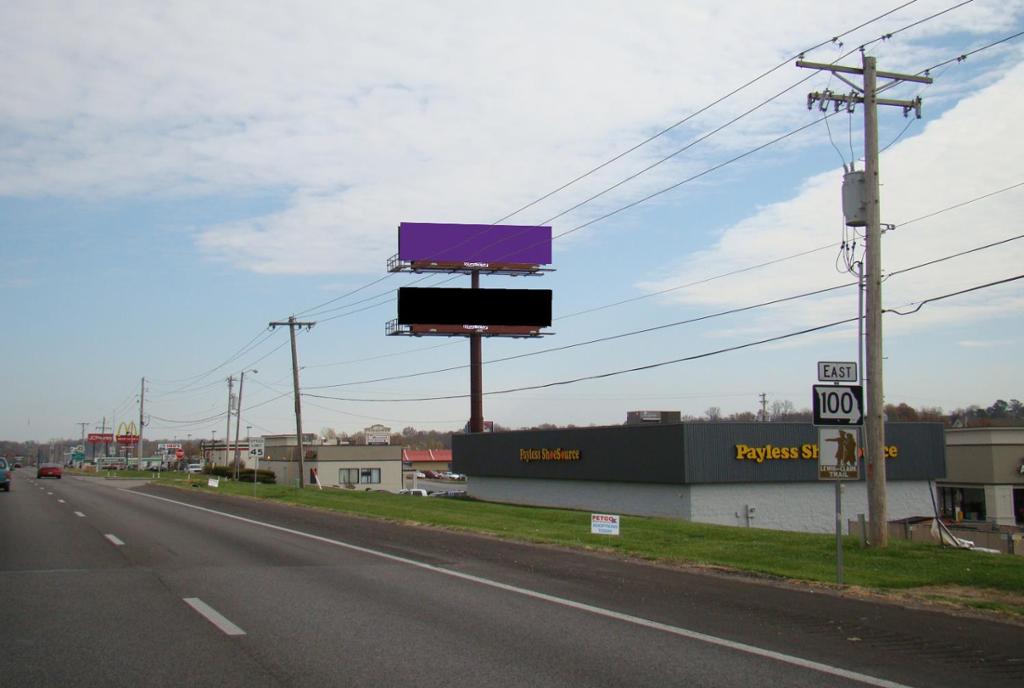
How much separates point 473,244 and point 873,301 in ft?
166

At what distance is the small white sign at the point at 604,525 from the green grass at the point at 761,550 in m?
0.18

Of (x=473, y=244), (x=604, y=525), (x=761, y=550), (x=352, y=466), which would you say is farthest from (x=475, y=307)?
(x=761, y=550)

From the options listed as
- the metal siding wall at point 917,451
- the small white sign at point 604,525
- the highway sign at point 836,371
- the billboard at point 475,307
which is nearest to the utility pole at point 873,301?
the highway sign at point 836,371

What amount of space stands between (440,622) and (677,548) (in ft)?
30.5

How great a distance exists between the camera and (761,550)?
17.5 meters

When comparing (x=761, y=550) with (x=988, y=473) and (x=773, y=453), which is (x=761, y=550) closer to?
(x=773, y=453)

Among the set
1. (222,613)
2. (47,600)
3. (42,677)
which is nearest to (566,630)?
(222,613)

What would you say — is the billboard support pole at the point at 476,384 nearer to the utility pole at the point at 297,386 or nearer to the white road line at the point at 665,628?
the utility pole at the point at 297,386

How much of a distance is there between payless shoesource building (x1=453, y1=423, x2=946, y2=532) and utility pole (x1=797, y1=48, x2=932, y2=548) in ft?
72.9

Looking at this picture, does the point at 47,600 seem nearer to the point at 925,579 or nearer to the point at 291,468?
the point at 925,579

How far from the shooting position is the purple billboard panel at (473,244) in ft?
215

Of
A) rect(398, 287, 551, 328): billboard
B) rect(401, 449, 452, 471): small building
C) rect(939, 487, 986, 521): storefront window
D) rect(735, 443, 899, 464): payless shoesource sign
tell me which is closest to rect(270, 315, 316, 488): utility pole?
rect(398, 287, 551, 328): billboard

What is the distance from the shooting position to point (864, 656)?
843cm

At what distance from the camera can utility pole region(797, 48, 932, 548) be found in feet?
55.4
